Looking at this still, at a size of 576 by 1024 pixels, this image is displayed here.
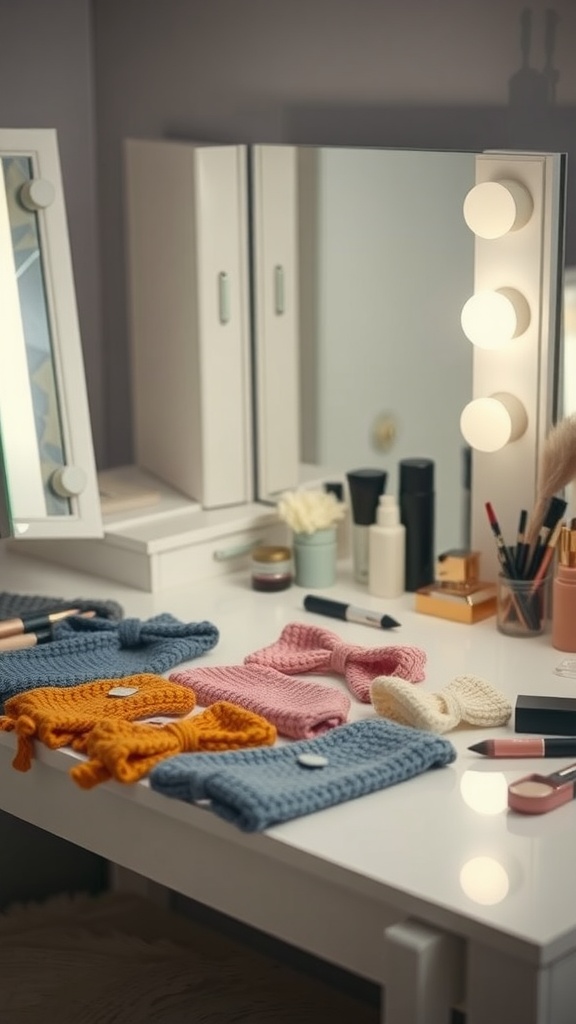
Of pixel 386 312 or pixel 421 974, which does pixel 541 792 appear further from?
pixel 386 312

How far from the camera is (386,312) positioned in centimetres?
200

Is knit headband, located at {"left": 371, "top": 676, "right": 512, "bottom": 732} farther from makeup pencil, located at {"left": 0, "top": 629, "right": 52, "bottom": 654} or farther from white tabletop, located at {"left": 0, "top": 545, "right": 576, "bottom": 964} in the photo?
makeup pencil, located at {"left": 0, "top": 629, "right": 52, "bottom": 654}

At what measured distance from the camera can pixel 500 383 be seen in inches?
70.1

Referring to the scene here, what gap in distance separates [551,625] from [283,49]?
34.6 inches

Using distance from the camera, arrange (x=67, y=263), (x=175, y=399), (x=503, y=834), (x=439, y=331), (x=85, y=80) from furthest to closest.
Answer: (x=85, y=80)
(x=175, y=399)
(x=439, y=331)
(x=67, y=263)
(x=503, y=834)

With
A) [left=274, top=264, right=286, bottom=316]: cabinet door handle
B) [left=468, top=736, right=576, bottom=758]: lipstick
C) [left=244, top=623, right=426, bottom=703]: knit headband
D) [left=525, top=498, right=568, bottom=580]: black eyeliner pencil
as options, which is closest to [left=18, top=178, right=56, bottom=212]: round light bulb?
[left=274, top=264, right=286, bottom=316]: cabinet door handle

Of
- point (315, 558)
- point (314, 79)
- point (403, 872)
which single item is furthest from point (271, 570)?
point (403, 872)

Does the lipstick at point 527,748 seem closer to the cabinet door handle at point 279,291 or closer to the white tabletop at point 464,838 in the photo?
the white tabletop at point 464,838

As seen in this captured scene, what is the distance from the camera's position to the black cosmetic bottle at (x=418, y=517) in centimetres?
186

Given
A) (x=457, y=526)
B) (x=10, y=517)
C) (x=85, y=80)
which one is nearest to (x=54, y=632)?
(x=10, y=517)

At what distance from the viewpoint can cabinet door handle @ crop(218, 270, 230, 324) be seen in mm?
2010

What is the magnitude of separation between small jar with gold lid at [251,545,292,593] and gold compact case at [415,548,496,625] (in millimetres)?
186

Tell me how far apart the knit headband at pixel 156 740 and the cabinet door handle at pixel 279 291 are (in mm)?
807

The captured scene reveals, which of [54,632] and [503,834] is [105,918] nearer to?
[54,632]
